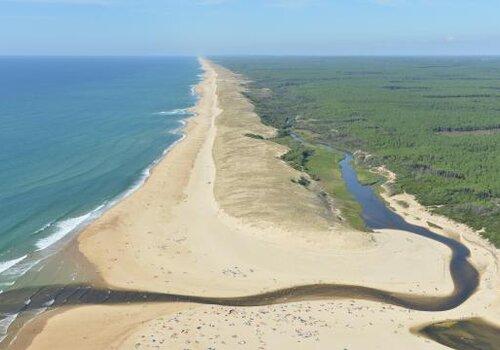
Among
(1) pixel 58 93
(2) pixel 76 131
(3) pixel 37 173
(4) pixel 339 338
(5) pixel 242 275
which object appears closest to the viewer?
(4) pixel 339 338

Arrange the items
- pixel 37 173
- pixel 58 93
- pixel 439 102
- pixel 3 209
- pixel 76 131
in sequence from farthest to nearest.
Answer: pixel 58 93 < pixel 439 102 < pixel 76 131 < pixel 37 173 < pixel 3 209

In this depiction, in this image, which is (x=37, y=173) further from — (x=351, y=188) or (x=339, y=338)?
(x=339, y=338)

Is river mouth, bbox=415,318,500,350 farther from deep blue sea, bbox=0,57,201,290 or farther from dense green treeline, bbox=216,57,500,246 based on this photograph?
deep blue sea, bbox=0,57,201,290

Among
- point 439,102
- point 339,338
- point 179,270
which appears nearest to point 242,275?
point 179,270

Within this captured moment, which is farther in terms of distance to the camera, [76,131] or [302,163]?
[76,131]

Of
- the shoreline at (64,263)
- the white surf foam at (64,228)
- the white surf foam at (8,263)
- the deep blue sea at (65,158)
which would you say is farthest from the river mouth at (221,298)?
the white surf foam at (64,228)

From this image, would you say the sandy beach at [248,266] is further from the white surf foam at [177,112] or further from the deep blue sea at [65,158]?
the white surf foam at [177,112]

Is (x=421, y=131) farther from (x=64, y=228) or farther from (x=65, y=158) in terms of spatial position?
(x=64, y=228)
